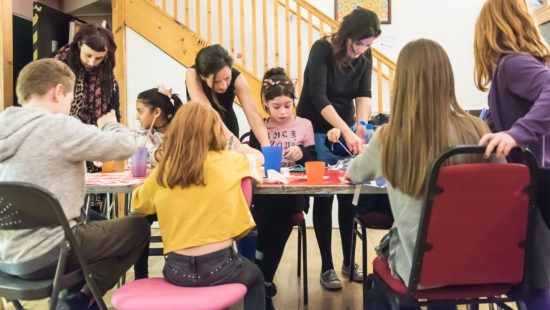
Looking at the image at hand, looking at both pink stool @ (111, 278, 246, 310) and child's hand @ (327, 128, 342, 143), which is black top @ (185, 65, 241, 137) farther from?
pink stool @ (111, 278, 246, 310)

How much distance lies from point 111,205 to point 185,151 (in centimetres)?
188

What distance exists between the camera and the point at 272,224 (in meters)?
2.03

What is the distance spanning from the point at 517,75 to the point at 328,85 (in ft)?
3.76

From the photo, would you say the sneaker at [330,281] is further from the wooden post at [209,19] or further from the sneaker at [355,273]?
the wooden post at [209,19]

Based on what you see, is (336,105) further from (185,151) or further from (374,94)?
(374,94)

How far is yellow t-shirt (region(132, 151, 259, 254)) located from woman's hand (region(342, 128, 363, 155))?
79cm

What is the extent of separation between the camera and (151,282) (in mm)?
1350

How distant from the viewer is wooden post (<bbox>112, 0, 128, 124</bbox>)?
423cm

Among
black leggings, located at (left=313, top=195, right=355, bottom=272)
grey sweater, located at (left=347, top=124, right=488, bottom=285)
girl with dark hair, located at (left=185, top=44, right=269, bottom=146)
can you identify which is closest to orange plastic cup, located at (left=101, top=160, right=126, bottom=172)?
girl with dark hair, located at (left=185, top=44, right=269, bottom=146)

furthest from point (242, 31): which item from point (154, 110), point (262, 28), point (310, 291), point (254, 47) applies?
point (310, 291)

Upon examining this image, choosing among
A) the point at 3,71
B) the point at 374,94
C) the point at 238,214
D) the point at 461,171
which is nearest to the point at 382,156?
the point at 461,171

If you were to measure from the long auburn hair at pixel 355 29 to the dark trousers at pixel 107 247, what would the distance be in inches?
52.5

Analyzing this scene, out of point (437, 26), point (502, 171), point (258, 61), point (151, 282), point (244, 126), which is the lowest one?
point (151, 282)

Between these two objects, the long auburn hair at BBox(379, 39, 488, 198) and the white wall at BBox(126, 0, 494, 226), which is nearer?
the long auburn hair at BBox(379, 39, 488, 198)
